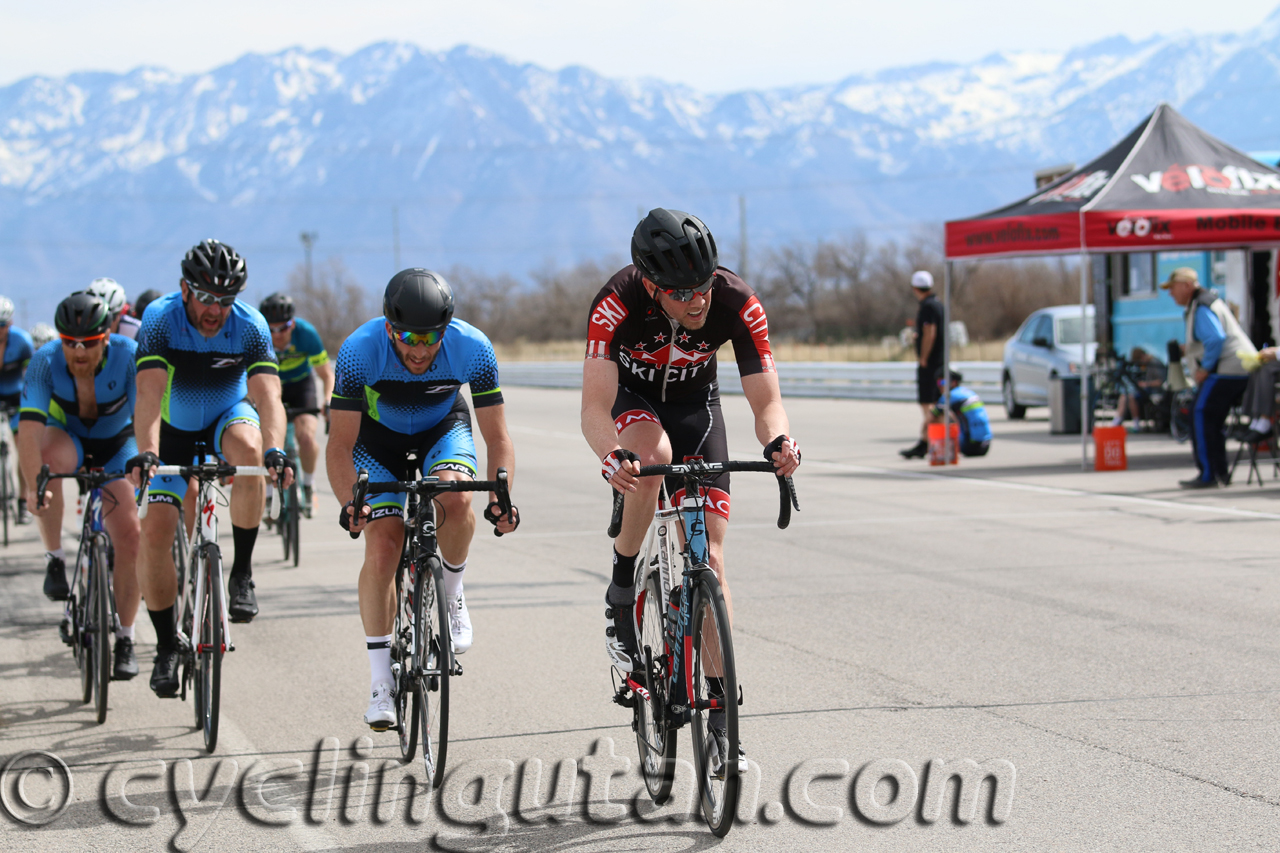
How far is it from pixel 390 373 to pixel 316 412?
6119mm

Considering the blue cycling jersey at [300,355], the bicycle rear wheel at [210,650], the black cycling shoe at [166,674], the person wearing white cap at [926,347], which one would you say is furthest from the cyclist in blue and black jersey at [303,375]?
the person wearing white cap at [926,347]

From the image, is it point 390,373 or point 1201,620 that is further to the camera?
point 1201,620

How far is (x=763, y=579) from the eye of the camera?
9273 mm

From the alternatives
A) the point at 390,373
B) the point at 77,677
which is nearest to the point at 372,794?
the point at 390,373

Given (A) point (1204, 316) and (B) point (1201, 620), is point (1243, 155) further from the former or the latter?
(B) point (1201, 620)

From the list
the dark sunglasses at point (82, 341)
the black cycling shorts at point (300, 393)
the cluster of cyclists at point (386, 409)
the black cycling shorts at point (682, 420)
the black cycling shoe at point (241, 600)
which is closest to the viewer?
the cluster of cyclists at point (386, 409)

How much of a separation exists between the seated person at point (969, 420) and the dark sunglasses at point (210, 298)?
39.4ft

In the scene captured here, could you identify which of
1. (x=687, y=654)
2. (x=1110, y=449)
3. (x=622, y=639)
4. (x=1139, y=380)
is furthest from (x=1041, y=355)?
(x=687, y=654)

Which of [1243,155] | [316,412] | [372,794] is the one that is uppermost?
[1243,155]

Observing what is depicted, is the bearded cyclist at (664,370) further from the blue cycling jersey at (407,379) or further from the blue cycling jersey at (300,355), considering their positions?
the blue cycling jersey at (300,355)

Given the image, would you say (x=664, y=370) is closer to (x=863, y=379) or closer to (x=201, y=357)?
(x=201, y=357)

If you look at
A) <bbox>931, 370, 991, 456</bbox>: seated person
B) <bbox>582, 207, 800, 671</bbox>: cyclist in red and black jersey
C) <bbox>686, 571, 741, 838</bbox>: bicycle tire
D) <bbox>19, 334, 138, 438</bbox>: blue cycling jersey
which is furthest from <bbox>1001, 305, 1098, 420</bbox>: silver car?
<bbox>686, 571, 741, 838</bbox>: bicycle tire

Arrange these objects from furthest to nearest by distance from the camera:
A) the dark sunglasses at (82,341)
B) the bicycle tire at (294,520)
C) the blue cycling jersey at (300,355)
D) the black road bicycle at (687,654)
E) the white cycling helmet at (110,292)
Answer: the blue cycling jersey at (300,355), the bicycle tire at (294,520), the white cycling helmet at (110,292), the dark sunglasses at (82,341), the black road bicycle at (687,654)

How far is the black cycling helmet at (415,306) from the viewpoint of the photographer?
5.15 meters
